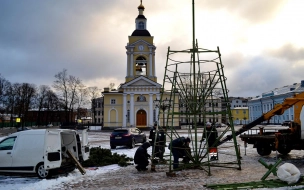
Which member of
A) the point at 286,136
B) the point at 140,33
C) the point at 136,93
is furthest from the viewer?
the point at 140,33

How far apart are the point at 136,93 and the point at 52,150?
4611cm

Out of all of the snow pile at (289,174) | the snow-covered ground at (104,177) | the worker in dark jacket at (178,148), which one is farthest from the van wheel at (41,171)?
the snow pile at (289,174)

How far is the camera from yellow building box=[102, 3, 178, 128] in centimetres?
5553

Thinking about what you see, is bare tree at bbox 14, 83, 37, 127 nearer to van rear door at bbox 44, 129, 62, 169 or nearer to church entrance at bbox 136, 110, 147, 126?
church entrance at bbox 136, 110, 147, 126

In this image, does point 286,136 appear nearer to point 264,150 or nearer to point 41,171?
point 264,150

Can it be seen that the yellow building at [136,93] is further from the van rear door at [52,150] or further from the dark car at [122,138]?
the van rear door at [52,150]

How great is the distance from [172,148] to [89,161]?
3.83 m

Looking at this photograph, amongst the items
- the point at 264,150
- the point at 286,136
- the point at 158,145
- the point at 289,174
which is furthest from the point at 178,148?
the point at 264,150

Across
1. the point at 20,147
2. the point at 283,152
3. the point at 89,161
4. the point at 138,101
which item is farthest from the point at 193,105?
the point at 138,101

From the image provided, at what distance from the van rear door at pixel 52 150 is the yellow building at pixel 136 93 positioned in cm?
4464

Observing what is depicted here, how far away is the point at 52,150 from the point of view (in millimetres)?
9969

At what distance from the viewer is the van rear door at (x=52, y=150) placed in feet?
31.8

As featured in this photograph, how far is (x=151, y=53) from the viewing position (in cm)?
5666

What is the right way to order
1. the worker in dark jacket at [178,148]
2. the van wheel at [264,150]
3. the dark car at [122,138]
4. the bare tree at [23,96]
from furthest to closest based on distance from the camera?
1. the bare tree at [23,96]
2. the dark car at [122,138]
3. the van wheel at [264,150]
4. the worker in dark jacket at [178,148]
